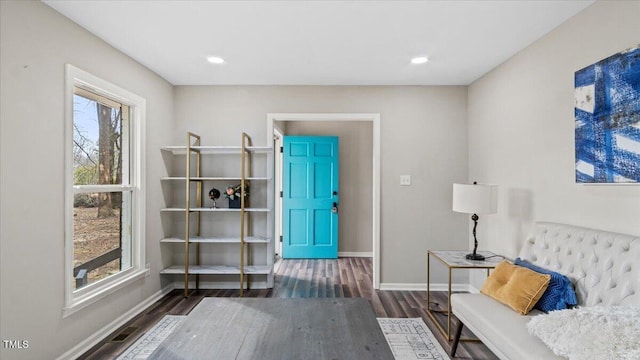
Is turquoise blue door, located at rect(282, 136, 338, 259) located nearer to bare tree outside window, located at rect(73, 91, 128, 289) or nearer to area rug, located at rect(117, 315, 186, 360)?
area rug, located at rect(117, 315, 186, 360)

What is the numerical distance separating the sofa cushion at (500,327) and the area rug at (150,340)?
7.56ft

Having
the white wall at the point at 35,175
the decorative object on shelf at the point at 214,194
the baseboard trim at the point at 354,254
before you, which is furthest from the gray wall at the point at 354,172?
the white wall at the point at 35,175

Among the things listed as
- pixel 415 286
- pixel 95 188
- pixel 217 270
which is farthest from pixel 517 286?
pixel 95 188

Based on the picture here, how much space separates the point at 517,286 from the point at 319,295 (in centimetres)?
211

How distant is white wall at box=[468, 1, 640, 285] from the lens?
1887 millimetres

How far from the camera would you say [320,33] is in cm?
245

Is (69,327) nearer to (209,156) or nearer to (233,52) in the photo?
(209,156)

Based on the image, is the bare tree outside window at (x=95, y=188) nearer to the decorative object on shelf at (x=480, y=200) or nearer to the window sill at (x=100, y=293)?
the window sill at (x=100, y=293)

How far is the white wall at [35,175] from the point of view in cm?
179

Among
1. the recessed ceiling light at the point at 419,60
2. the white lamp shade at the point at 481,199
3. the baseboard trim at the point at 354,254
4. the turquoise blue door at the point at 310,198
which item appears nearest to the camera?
the white lamp shade at the point at 481,199

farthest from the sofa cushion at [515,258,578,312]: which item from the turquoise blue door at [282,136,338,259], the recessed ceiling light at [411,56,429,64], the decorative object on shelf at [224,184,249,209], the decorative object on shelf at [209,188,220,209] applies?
the turquoise blue door at [282,136,338,259]

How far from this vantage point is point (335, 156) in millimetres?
5188

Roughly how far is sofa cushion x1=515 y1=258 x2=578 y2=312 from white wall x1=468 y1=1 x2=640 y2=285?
43cm

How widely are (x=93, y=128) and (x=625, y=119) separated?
3.73 metres
